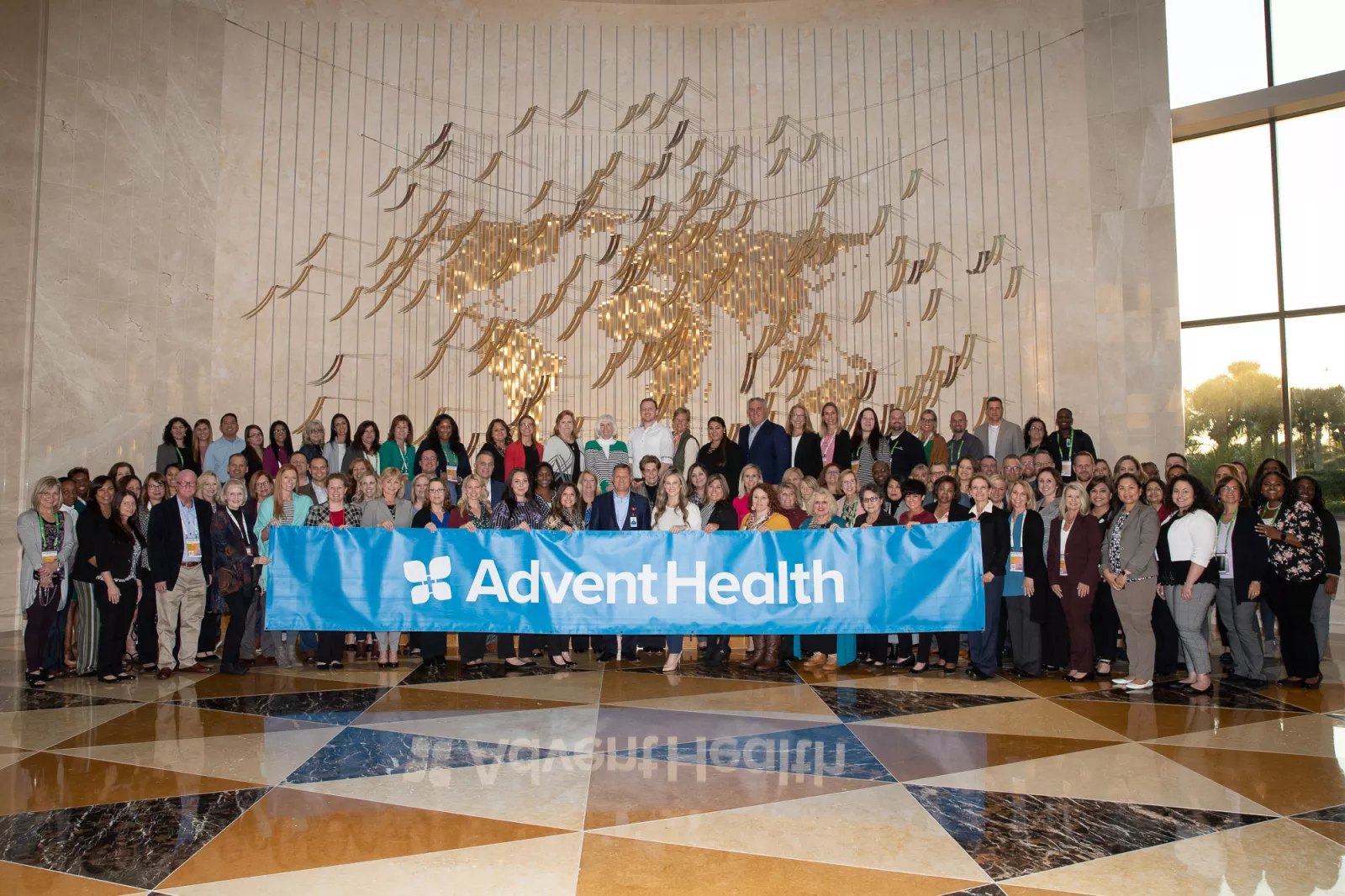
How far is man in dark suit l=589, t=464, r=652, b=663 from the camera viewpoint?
26.8 ft

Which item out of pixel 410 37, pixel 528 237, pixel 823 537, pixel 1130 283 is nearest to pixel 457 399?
pixel 528 237

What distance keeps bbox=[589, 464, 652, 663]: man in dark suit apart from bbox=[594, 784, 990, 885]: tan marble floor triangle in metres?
4.06

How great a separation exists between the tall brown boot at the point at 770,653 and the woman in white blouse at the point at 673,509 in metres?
0.69

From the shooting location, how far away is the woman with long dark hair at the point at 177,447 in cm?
1070

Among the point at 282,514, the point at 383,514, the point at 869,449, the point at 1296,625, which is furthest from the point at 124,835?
the point at 1296,625

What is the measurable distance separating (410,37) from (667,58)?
12.3ft

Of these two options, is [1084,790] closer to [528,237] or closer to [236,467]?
[236,467]

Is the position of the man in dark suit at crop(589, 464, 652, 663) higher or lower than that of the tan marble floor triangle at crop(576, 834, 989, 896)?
higher

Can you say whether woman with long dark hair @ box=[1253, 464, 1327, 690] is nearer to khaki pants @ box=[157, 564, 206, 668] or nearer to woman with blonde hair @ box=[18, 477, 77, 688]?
khaki pants @ box=[157, 564, 206, 668]

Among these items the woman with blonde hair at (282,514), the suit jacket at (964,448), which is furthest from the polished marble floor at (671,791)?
the suit jacket at (964,448)

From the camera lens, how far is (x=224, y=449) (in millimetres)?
10625

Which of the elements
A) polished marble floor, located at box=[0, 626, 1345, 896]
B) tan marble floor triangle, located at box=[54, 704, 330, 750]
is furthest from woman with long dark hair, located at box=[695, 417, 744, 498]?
tan marble floor triangle, located at box=[54, 704, 330, 750]

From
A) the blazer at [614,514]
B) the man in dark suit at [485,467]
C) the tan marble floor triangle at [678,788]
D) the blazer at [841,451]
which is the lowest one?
the tan marble floor triangle at [678,788]

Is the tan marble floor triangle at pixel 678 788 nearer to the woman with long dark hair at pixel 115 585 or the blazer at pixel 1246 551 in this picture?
the blazer at pixel 1246 551
